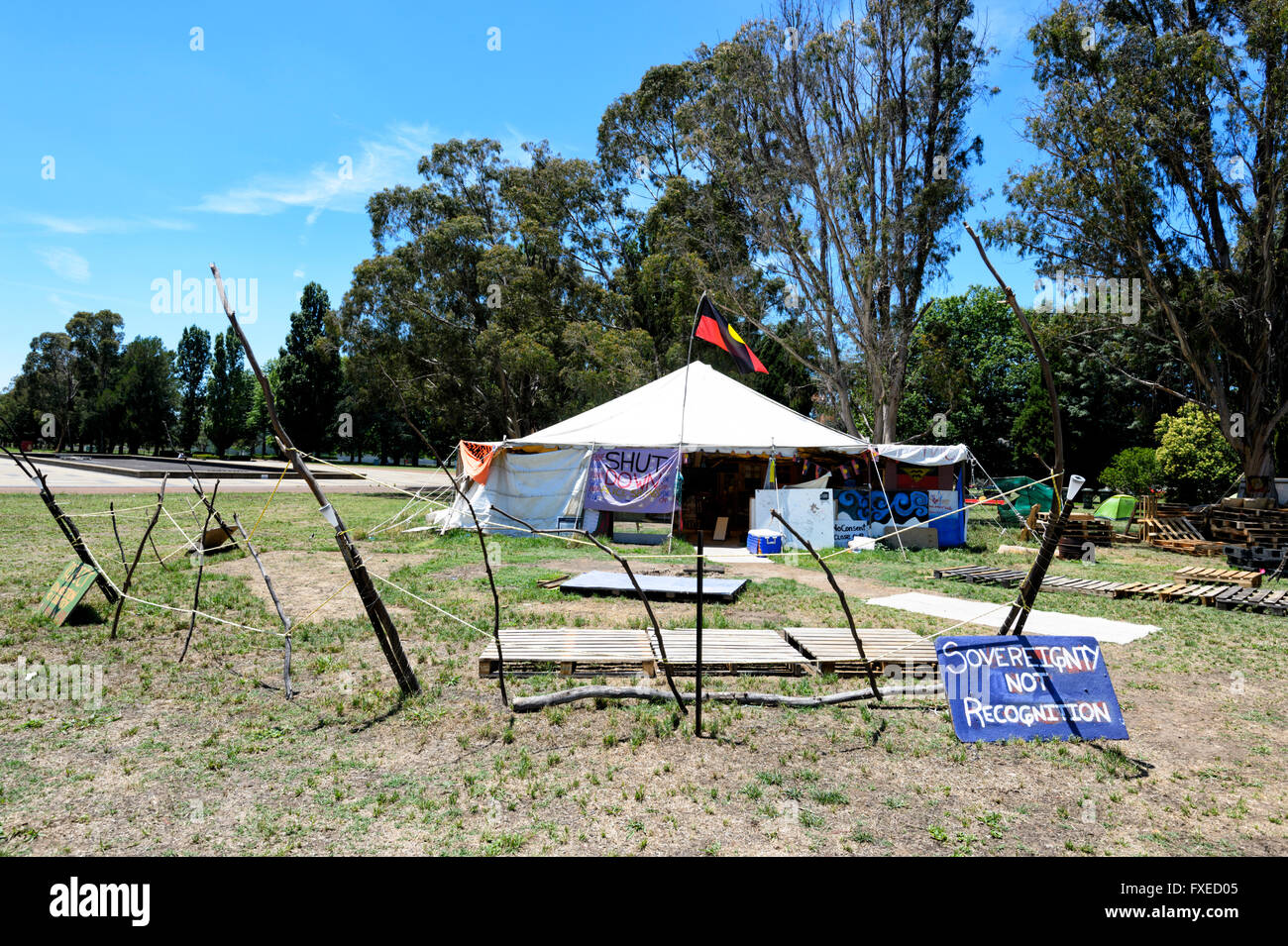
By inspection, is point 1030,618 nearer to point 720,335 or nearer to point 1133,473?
point 720,335

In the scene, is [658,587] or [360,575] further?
[658,587]

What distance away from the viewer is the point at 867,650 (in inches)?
262

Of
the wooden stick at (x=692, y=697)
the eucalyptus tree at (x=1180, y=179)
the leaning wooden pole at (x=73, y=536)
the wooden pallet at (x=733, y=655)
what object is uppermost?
the eucalyptus tree at (x=1180, y=179)

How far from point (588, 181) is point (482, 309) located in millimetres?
7833

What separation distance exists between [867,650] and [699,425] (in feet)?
35.1

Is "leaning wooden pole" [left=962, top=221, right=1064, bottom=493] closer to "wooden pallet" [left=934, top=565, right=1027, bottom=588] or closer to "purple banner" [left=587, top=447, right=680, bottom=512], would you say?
"wooden pallet" [left=934, top=565, right=1027, bottom=588]

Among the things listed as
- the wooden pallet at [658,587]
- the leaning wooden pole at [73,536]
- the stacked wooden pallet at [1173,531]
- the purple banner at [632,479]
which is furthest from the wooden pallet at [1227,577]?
the leaning wooden pole at [73,536]

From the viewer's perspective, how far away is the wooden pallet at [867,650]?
254 inches

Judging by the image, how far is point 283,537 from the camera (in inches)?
594

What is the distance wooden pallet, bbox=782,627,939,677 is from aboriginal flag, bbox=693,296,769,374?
248 inches

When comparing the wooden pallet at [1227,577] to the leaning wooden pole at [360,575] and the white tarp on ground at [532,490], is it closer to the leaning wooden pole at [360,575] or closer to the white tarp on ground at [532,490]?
the white tarp on ground at [532,490]

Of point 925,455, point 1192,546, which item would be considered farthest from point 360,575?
point 1192,546

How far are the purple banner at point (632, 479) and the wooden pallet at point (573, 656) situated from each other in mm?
9188

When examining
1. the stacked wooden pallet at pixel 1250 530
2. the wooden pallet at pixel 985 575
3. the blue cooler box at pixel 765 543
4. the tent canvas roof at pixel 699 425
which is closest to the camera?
the wooden pallet at pixel 985 575
